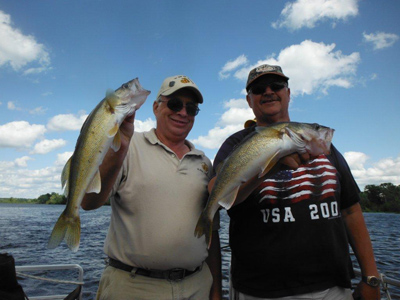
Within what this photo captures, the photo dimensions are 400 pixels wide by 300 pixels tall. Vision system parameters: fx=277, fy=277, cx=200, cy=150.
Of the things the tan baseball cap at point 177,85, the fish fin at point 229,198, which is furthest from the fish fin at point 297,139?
the tan baseball cap at point 177,85

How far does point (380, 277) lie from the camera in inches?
130

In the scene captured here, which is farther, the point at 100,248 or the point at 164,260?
the point at 100,248

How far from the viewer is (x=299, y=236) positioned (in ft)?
9.38

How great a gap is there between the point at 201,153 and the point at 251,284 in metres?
1.62

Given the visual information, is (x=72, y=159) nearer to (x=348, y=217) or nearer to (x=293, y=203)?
(x=293, y=203)

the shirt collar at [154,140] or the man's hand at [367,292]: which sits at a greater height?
the shirt collar at [154,140]

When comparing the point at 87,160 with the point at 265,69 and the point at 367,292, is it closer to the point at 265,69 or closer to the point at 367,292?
the point at 265,69

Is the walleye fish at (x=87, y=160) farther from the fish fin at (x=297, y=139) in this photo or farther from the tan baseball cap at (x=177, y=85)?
the fish fin at (x=297, y=139)

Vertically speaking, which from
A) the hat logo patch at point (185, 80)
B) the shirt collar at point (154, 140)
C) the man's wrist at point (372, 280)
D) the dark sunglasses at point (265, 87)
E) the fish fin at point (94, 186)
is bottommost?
the man's wrist at point (372, 280)

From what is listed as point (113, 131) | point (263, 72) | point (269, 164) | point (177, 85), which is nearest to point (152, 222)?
point (113, 131)

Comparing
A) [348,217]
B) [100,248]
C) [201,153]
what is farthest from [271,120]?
[100,248]

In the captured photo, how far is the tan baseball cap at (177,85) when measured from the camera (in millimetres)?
3517

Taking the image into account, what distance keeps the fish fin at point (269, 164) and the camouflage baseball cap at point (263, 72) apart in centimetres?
138

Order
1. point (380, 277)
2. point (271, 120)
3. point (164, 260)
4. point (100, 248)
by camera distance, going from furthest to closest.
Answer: point (100, 248) < point (271, 120) < point (380, 277) < point (164, 260)
